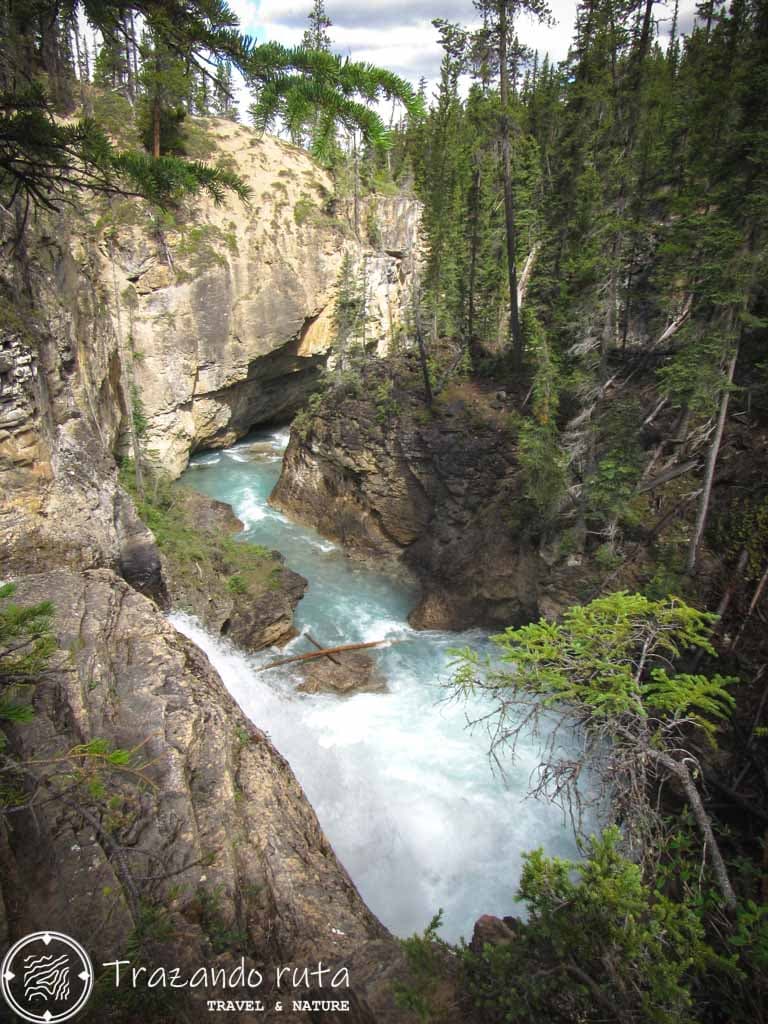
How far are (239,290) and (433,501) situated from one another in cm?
1482

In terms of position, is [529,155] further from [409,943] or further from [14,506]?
[409,943]

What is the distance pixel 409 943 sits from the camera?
15.6 feet

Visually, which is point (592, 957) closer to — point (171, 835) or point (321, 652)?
point (171, 835)

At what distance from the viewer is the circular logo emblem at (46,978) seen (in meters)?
3.23

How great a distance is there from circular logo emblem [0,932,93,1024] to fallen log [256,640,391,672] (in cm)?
1086

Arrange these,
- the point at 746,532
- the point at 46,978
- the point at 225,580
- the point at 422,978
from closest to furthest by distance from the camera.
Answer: the point at 46,978 < the point at 422,978 < the point at 746,532 < the point at 225,580

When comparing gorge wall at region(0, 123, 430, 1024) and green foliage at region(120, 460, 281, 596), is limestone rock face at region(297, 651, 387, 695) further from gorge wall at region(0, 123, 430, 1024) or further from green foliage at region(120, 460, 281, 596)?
green foliage at region(120, 460, 281, 596)

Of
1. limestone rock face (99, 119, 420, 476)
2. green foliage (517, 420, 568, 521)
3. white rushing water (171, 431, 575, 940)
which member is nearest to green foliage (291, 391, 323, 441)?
limestone rock face (99, 119, 420, 476)

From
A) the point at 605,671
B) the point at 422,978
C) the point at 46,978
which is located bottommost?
the point at 422,978

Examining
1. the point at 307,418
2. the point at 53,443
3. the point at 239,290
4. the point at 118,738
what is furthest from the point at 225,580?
the point at 239,290

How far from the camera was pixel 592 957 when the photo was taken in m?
3.95

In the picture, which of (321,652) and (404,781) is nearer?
(404,781)

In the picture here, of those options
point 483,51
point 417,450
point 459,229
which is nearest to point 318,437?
point 417,450

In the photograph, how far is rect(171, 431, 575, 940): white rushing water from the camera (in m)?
9.48
